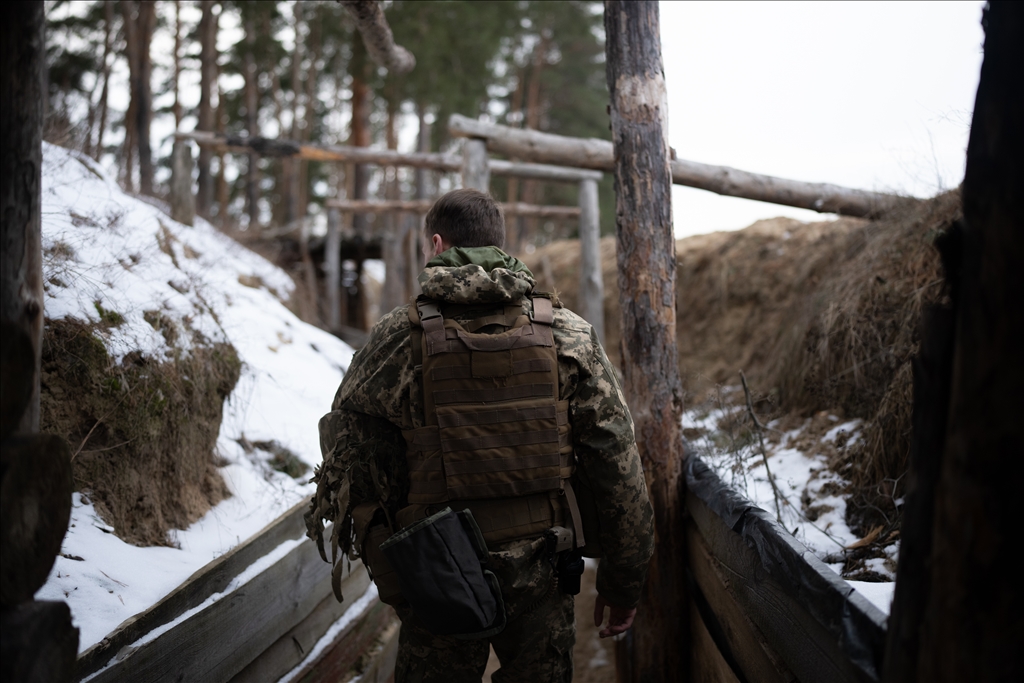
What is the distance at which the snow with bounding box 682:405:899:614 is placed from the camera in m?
3.07

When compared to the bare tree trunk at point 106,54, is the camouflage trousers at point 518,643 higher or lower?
lower

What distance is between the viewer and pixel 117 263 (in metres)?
3.70

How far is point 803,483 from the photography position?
3.83 meters

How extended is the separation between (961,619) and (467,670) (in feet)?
4.88

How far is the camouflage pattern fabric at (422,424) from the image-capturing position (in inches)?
79.8

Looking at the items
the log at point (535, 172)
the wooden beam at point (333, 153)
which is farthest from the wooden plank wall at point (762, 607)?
the wooden beam at point (333, 153)

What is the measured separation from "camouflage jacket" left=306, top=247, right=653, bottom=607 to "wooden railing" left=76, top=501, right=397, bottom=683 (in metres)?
0.32

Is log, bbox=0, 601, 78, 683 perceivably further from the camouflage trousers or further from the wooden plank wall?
the wooden plank wall

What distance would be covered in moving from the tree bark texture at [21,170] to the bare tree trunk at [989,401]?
190cm

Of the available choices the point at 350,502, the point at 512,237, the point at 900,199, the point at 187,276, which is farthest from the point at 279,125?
the point at 350,502

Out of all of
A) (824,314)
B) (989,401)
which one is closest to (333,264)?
(824,314)

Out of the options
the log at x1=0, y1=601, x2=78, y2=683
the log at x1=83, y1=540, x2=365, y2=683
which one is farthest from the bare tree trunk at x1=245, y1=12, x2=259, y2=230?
the log at x1=0, y1=601, x2=78, y2=683

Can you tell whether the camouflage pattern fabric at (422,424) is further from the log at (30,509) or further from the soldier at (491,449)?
the log at (30,509)

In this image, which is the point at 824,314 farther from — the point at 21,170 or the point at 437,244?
the point at 21,170
